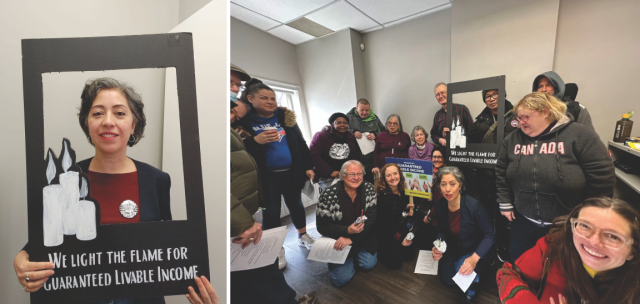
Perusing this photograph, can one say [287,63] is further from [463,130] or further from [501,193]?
[501,193]

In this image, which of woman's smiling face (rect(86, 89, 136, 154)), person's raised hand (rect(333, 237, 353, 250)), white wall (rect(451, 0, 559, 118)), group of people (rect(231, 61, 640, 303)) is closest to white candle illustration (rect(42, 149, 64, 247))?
woman's smiling face (rect(86, 89, 136, 154))

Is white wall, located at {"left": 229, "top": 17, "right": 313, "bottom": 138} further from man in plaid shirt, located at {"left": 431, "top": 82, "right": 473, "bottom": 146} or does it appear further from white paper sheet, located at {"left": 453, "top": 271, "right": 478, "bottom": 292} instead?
white paper sheet, located at {"left": 453, "top": 271, "right": 478, "bottom": 292}

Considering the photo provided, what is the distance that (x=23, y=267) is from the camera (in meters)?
0.47

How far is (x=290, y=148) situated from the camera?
54.9 inches

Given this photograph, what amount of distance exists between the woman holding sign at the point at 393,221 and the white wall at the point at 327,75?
0.79 metres

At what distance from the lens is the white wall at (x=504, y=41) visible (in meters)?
1.97

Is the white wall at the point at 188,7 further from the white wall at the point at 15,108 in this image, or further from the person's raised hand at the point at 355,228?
the person's raised hand at the point at 355,228

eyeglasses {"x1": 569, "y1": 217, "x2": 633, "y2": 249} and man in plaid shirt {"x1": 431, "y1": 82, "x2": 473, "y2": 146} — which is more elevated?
man in plaid shirt {"x1": 431, "y1": 82, "x2": 473, "y2": 146}

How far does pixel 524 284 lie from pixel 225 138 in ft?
4.29

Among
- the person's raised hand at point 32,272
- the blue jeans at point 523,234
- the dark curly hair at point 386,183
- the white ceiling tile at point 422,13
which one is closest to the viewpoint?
the person's raised hand at point 32,272

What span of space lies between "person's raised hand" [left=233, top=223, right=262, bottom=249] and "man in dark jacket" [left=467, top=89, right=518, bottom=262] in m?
1.64

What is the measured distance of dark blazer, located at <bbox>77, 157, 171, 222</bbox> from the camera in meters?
0.53

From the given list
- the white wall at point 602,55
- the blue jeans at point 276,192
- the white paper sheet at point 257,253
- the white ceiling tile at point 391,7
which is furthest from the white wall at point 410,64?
the white paper sheet at point 257,253

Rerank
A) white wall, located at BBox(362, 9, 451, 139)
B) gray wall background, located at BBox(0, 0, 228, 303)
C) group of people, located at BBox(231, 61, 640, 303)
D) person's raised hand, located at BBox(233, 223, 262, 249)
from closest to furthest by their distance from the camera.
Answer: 1. gray wall background, located at BBox(0, 0, 228, 303)
2. group of people, located at BBox(231, 61, 640, 303)
3. person's raised hand, located at BBox(233, 223, 262, 249)
4. white wall, located at BBox(362, 9, 451, 139)
